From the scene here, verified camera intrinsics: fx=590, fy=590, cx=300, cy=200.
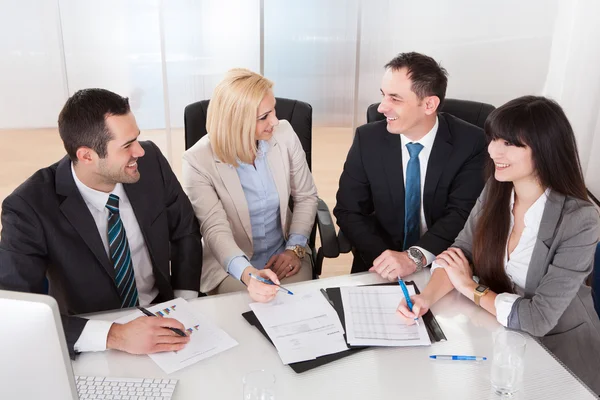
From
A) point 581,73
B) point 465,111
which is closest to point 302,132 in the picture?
point 465,111

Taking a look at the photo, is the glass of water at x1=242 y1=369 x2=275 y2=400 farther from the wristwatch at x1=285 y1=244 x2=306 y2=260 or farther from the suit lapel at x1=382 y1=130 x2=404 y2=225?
the suit lapel at x1=382 y1=130 x2=404 y2=225

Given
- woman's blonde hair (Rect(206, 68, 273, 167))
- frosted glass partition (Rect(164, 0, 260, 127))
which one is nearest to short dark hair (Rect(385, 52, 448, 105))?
woman's blonde hair (Rect(206, 68, 273, 167))

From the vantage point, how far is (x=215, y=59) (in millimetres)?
4613

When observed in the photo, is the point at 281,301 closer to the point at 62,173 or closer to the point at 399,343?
the point at 399,343

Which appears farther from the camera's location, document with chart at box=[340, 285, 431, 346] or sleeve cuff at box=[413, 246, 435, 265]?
sleeve cuff at box=[413, 246, 435, 265]

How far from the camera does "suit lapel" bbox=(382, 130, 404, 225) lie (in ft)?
8.14

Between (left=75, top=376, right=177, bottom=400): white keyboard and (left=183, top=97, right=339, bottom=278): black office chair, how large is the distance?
106 centimetres

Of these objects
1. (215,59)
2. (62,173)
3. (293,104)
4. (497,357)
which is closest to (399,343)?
(497,357)

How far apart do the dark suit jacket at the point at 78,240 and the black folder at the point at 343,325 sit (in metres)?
0.47

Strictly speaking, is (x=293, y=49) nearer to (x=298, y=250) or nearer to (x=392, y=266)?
(x=298, y=250)

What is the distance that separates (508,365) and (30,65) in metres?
4.37

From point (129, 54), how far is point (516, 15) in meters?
2.97

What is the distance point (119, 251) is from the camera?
6.38ft

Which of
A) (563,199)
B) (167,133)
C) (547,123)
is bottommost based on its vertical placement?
(167,133)
